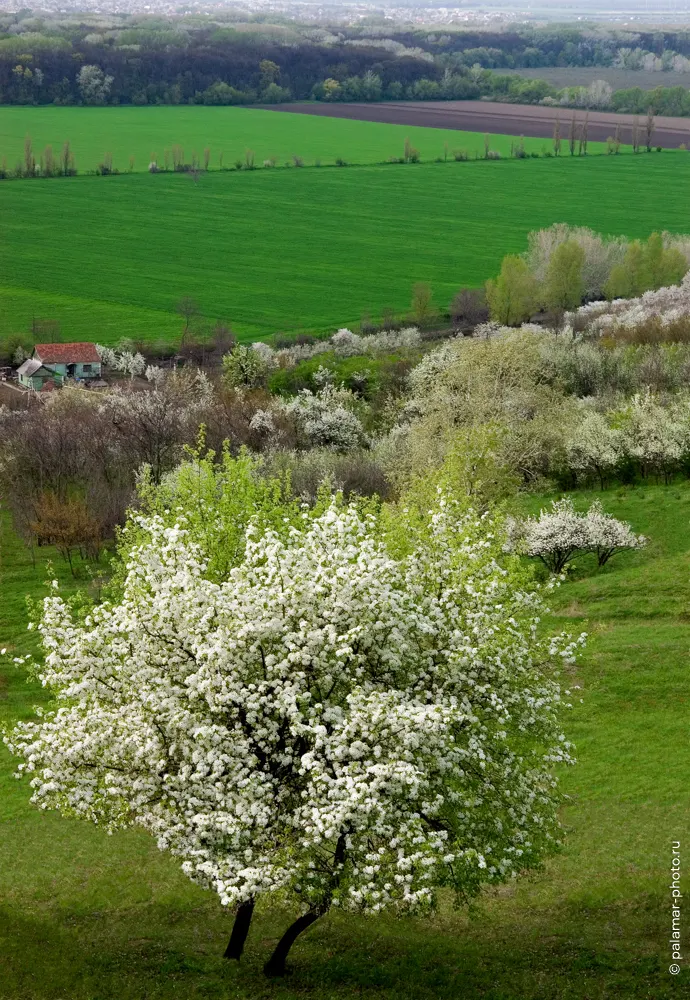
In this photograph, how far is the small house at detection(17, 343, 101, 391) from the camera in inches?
4451

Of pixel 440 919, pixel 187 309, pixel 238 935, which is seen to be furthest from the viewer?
pixel 187 309

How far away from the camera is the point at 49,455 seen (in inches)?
2867

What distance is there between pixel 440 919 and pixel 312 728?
29.0ft

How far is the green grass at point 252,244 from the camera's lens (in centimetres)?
14200

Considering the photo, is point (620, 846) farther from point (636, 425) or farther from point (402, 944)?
point (636, 425)

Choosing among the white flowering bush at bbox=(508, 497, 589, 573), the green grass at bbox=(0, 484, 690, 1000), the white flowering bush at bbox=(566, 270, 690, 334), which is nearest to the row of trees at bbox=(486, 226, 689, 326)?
the white flowering bush at bbox=(566, 270, 690, 334)

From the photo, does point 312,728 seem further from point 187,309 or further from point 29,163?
point 29,163

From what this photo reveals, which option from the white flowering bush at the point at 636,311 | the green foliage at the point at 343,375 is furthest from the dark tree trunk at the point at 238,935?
the white flowering bush at the point at 636,311

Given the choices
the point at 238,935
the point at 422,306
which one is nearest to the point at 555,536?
the point at 238,935

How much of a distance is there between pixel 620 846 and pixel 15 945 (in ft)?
51.2

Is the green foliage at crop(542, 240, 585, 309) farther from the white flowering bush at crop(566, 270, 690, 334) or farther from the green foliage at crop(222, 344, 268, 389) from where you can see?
the green foliage at crop(222, 344, 268, 389)

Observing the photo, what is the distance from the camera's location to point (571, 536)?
56531mm

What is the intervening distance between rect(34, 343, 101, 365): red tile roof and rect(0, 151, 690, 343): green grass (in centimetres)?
1309

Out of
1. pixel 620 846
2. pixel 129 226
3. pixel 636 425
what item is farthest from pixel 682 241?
pixel 620 846
